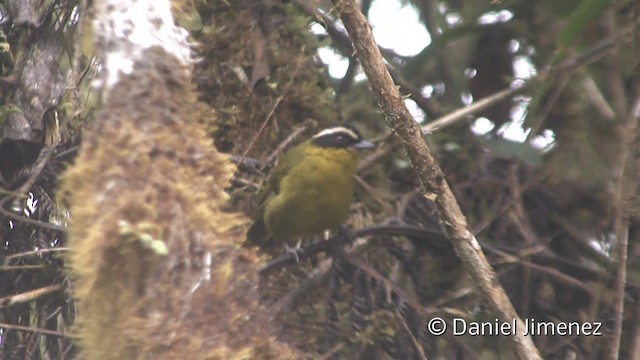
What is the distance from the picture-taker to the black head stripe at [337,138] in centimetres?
369

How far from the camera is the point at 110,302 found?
211 cm

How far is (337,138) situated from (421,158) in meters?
1.20

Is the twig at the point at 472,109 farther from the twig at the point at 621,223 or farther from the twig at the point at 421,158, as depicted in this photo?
the twig at the point at 421,158

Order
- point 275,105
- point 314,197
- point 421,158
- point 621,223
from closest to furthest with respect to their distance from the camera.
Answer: point 421,158, point 621,223, point 275,105, point 314,197

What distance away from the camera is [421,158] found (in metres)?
2.51

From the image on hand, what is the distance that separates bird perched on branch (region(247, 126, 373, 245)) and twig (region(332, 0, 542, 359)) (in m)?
1.09

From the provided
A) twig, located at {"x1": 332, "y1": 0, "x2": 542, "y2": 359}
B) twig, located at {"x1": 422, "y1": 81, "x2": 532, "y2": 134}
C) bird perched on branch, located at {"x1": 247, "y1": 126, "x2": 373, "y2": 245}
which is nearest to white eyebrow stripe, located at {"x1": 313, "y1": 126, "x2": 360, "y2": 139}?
bird perched on branch, located at {"x1": 247, "y1": 126, "x2": 373, "y2": 245}

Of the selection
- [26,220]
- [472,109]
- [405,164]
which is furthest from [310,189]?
[26,220]

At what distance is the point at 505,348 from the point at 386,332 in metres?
0.36

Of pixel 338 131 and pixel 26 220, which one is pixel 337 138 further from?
pixel 26 220

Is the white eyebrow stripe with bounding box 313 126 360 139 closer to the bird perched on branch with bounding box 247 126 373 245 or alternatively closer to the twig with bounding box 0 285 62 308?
the bird perched on branch with bounding box 247 126 373 245

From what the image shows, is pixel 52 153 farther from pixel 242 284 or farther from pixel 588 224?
pixel 588 224

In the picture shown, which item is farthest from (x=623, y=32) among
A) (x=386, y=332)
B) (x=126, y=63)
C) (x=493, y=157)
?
(x=126, y=63)

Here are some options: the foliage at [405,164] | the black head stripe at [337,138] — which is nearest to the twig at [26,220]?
the foliage at [405,164]
